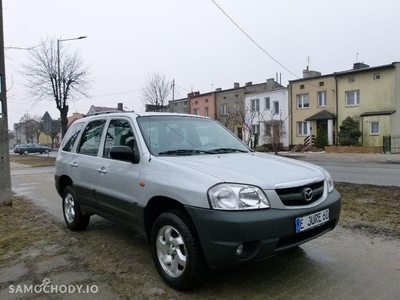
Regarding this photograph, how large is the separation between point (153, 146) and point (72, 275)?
1.71m

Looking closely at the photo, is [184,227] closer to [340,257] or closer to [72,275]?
[72,275]

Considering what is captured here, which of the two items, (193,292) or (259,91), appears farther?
(259,91)

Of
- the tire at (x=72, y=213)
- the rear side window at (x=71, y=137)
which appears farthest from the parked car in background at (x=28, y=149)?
the tire at (x=72, y=213)

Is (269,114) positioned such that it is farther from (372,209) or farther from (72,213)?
(72,213)

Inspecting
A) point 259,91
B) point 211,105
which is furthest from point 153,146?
point 211,105

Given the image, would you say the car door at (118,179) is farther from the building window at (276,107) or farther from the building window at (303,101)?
the building window at (276,107)

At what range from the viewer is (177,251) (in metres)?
3.20

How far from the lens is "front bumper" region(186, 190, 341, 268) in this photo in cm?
278

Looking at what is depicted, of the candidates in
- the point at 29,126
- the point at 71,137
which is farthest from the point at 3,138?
the point at 29,126

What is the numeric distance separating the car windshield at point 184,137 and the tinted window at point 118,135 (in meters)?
0.19

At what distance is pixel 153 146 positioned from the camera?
378cm

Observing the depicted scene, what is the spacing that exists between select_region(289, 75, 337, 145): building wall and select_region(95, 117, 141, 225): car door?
29.1 metres

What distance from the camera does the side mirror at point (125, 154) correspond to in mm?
3653

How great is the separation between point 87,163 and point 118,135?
0.80 meters
